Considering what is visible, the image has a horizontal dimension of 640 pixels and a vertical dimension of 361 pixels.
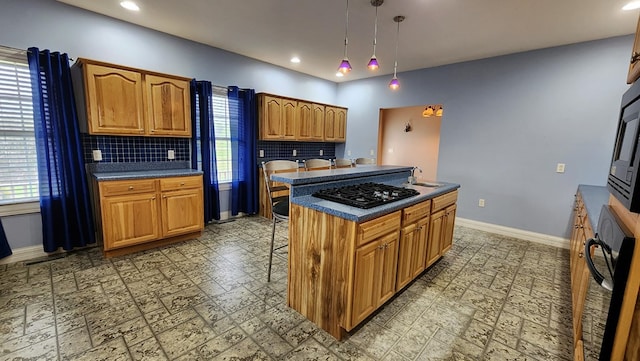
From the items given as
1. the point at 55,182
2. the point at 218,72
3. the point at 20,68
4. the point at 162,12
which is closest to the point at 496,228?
the point at 218,72

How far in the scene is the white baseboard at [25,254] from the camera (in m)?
2.74

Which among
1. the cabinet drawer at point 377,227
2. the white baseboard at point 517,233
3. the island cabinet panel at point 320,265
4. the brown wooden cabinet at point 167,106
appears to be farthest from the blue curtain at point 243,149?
the white baseboard at point 517,233

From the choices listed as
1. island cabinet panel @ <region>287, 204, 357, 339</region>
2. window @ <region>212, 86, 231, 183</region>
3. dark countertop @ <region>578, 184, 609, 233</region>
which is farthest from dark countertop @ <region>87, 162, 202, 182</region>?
dark countertop @ <region>578, 184, 609, 233</region>

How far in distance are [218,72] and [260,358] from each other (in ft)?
12.9

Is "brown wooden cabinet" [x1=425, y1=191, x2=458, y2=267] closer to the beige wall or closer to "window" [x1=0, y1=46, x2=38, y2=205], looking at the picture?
the beige wall

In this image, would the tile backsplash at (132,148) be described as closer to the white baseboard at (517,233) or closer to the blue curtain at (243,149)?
the blue curtain at (243,149)

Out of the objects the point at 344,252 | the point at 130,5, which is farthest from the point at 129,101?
the point at 344,252

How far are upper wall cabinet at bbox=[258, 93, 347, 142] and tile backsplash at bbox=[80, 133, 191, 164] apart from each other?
1.30 metres

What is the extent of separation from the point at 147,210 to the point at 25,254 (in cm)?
121

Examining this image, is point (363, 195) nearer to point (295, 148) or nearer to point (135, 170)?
point (135, 170)

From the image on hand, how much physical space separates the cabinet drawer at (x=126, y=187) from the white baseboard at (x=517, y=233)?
4.64 meters

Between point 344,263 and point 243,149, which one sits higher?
point 243,149

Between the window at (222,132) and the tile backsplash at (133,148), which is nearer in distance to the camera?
the tile backsplash at (133,148)

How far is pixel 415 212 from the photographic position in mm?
2238
